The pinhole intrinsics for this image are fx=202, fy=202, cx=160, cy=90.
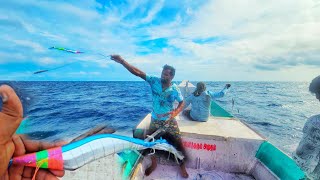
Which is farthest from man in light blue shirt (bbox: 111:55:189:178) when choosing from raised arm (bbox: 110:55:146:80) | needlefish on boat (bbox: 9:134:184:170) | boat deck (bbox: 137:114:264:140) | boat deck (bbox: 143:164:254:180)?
needlefish on boat (bbox: 9:134:184:170)

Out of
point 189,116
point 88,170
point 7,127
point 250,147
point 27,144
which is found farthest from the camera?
point 189,116

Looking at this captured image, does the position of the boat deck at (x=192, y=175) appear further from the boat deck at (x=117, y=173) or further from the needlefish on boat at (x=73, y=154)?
the needlefish on boat at (x=73, y=154)

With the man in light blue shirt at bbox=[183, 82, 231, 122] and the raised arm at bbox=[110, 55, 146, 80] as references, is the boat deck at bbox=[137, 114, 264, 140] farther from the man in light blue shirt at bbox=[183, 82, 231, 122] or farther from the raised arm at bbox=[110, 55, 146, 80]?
the raised arm at bbox=[110, 55, 146, 80]

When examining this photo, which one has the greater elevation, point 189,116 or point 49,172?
point 49,172

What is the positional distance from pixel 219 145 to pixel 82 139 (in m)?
3.86

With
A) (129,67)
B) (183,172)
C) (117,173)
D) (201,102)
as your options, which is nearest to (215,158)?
(183,172)

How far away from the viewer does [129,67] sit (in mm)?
4168

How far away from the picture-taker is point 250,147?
15.5ft

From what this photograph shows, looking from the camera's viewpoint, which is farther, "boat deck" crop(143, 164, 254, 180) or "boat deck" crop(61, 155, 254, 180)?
"boat deck" crop(143, 164, 254, 180)

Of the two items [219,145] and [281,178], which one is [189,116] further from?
[281,178]

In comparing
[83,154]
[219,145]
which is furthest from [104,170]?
[83,154]

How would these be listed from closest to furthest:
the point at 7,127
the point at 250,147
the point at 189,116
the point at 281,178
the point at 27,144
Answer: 1. the point at 7,127
2. the point at 27,144
3. the point at 281,178
4. the point at 250,147
5. the point at 189,116

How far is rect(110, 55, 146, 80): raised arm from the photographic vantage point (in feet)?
12.5

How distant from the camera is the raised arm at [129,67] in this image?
3822 mm
